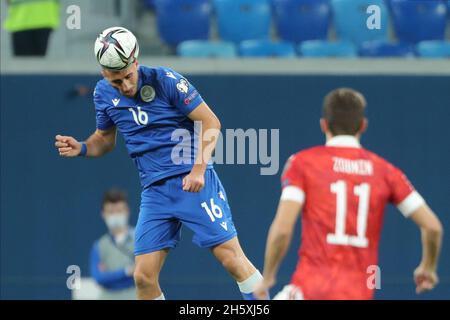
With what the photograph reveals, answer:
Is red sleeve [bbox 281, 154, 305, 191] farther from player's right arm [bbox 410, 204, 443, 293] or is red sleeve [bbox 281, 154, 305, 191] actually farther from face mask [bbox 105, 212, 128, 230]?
face mask [bbox 105, 212, 128, 230]

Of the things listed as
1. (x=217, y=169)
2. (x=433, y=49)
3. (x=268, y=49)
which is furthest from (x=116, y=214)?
(x=433, y=49)

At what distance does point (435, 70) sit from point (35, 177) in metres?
3.84

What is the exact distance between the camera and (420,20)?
A: 1319cm

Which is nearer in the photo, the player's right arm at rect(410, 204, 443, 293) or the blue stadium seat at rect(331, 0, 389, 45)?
the player's right arm at rect(410, 204, 443, 293)

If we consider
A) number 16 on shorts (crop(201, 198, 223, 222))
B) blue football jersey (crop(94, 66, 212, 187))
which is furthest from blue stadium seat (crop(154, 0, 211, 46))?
number 16 on shorts (crop(201, 198, 223, 222))

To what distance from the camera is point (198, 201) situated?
8.20m

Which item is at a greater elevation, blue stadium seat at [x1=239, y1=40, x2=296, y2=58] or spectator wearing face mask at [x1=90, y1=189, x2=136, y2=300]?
blue stadium seat at [x1=239, y1=40, x2=296, y2=58]

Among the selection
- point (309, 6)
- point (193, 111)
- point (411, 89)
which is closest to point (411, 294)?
point (411, 89)

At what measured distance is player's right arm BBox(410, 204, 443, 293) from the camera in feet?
19.5

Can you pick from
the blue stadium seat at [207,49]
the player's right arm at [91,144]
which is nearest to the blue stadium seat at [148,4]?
the blue stadium seat at [207,49]

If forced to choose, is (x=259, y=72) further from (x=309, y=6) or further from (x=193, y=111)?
(x=193, y=111)

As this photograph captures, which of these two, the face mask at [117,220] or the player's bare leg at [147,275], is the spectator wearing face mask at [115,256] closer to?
the face mask at [117,220]

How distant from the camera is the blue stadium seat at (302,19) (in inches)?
510

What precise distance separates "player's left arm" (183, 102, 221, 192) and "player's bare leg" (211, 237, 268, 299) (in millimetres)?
634
